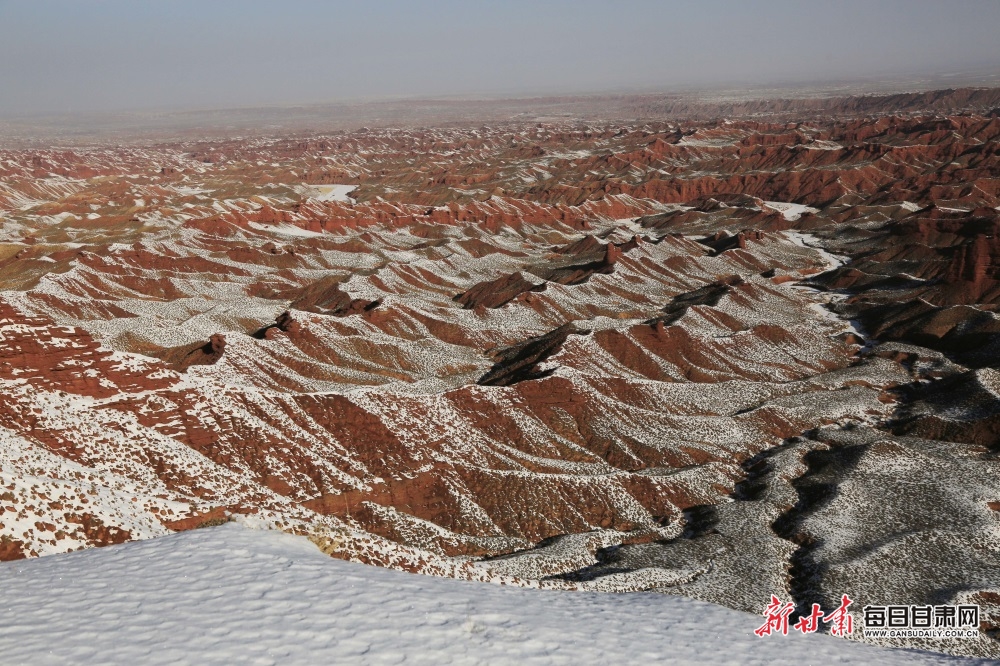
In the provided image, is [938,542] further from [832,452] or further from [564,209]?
[564,209]

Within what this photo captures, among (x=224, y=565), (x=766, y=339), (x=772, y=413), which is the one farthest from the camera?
(x=766, y=339)

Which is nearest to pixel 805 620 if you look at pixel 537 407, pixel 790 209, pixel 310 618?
pixel 310 618

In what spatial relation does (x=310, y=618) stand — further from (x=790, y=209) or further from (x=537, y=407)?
(x=790, y=209)

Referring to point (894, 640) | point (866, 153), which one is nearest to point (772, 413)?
point (894, 640)

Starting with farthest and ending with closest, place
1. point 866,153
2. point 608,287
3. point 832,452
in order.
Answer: point 866,153
point 608,287
point 832,452

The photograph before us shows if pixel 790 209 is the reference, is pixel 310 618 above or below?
below

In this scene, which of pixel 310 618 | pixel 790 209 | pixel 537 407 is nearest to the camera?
pixel 310 618

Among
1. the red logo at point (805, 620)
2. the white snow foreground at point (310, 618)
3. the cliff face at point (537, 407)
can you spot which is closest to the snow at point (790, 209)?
the cliff face at point (537, 407)
